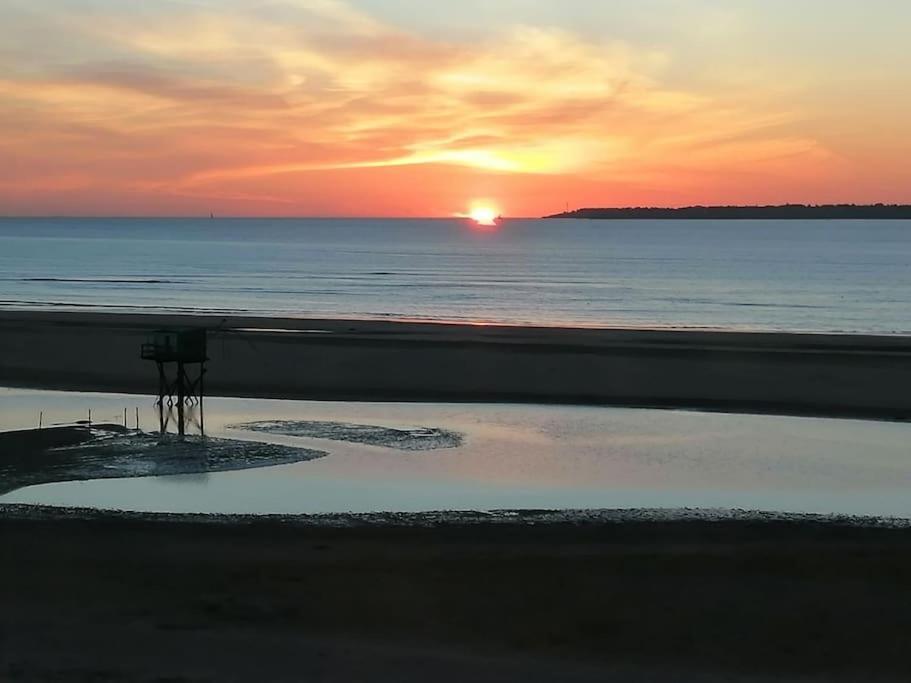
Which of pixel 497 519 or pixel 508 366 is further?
pixel 508 366

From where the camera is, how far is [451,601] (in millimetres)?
12609

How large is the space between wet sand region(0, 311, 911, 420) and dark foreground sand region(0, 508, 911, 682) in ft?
50.0

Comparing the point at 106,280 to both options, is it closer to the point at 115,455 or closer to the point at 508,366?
the point at 508,366

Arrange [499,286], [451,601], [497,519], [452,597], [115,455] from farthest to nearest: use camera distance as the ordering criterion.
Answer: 1. [499,286]
2. [115,455]
3. [497,519]
4. [452,597]
5. [451,601]

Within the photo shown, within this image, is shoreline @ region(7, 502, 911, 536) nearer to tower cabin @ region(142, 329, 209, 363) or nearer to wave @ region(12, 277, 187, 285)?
tower cabin @ region(142, 329, 209, 363)

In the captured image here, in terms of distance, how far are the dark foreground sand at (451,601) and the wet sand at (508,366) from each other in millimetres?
15244

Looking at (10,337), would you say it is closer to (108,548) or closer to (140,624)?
(108,548)

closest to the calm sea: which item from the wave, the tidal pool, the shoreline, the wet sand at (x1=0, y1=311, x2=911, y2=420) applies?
the wave

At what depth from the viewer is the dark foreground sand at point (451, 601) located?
10.4 metres

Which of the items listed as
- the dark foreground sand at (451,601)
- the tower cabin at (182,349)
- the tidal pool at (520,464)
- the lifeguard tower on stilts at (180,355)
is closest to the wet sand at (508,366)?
the tidal pool at (520,464)

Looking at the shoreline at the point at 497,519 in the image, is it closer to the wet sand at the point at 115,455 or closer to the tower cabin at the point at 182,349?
the wet sand at the point at 115,455

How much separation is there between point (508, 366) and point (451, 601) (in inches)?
995

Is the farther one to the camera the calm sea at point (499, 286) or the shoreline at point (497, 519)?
the calm sea at point (499, 286)

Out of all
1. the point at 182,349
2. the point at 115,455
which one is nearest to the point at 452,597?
the point at 115,455
